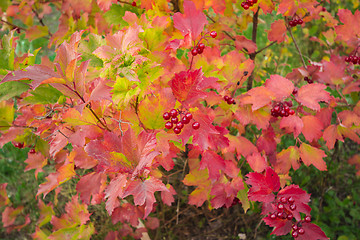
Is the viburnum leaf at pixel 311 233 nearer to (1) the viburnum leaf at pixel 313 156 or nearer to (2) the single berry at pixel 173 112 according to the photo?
(1) the viburnum leaf at pixel 313 156

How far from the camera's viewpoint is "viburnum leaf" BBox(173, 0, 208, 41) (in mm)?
1019

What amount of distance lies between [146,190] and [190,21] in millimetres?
626

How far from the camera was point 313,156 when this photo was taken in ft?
4.64

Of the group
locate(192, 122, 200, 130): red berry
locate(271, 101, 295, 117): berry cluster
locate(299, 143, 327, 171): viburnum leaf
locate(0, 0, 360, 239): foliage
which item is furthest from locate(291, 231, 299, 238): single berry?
locate(192, 122, 200, 130): red berry

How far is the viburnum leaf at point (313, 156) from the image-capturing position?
140cm

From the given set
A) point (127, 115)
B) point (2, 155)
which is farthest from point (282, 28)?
point (2, 155)

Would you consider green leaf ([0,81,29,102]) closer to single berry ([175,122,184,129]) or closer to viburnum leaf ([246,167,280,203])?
single berry ([175,122,184,129])

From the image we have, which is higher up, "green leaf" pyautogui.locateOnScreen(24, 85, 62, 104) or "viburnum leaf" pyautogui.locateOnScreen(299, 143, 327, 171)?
"green leaf" pyautogui.locateOnScreen(24, 85, 62, 104)

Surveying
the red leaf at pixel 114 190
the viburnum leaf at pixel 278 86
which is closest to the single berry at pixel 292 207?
the viburnum leaf at pixel 278 86

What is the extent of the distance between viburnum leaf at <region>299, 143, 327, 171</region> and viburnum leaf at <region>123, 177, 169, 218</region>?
3.04 feet

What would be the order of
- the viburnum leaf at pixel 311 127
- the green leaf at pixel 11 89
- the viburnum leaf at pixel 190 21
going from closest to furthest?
the green leaf at pixel 11 89 → the viburnum leaf at pixel 190 21 → the viburnum leaf at pixel 311 127

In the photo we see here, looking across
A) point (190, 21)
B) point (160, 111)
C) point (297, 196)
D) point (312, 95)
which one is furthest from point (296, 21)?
point (160, 111)

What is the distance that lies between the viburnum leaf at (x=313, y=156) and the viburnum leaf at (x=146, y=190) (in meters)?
0.93

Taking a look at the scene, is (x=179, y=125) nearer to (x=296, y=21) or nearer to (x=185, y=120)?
(x=185, y=120)
